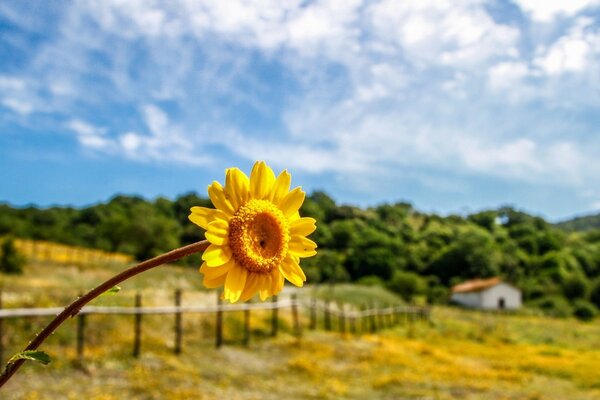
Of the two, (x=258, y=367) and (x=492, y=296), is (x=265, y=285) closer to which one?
(x=258, y=367)

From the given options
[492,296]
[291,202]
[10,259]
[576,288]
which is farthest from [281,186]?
[576,288]

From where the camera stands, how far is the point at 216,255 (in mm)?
1021

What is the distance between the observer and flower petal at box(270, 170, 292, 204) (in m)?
1.16

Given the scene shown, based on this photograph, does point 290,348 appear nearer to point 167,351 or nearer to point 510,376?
point 167,351

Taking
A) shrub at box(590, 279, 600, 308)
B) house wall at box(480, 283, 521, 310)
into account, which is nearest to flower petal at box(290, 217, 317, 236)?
house wall at box(480, 283, 521, 310)

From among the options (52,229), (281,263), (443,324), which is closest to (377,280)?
(443,324)

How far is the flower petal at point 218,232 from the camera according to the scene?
100 centimetres

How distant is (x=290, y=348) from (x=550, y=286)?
66.1m

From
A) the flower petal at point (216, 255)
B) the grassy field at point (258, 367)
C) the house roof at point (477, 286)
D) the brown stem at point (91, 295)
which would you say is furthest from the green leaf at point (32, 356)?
the house roof at point (477, 286)

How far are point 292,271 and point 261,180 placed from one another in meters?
0.19

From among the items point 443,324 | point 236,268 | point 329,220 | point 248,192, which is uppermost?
point 329,220

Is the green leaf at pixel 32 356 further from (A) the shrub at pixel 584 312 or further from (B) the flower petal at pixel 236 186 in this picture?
(A) the shrub at pixel 584 312

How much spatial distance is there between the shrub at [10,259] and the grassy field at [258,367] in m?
14.0

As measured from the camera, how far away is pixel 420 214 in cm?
8894
